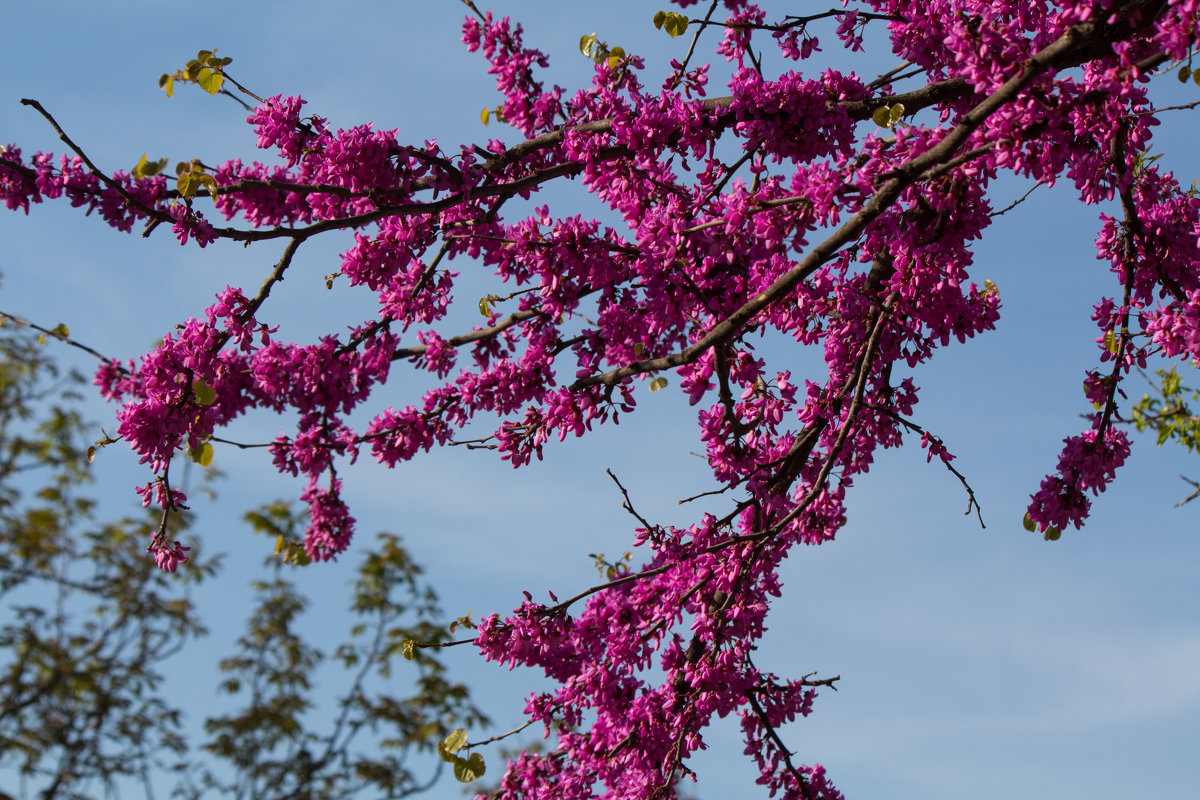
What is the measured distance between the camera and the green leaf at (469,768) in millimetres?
3500

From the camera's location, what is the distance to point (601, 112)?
409 cm

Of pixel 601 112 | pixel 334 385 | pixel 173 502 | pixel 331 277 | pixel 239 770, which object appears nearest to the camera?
pixel 173 502

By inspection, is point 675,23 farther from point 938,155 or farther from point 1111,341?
point 1111,341

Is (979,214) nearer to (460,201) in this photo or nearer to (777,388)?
(777,388)

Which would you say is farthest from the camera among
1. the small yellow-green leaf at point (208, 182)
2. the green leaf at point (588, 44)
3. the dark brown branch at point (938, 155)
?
the green leaf at point (588, 44)

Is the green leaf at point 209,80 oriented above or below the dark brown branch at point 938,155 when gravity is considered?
above

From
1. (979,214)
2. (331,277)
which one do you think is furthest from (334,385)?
(979,214)

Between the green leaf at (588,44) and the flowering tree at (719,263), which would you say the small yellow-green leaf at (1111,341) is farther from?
the green leaf at (588,44)

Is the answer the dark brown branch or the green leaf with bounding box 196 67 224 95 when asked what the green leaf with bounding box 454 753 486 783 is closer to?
the dark brown branch

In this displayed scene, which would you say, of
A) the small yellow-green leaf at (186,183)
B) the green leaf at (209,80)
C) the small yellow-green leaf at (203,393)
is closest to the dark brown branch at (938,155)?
the small yellow-green leaf at (203,393)

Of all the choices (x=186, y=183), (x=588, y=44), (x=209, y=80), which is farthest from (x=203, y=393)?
(x=588, y=44)

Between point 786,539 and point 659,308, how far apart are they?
1.45 metres

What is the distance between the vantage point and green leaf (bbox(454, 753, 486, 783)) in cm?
350

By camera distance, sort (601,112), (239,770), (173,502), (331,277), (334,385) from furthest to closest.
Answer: (239,770) < (334,385) < (331,277) < (601,112) < (173,502)
